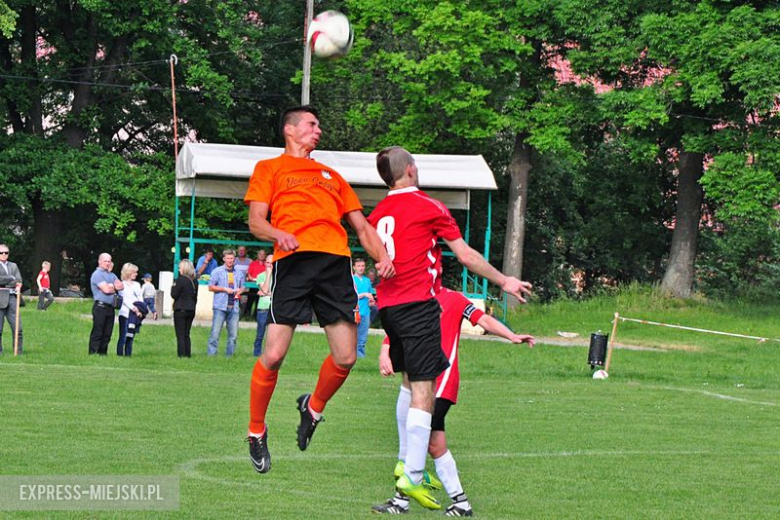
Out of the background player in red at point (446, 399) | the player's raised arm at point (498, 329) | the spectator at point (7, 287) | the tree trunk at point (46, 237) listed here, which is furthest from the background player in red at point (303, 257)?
the tree trunk at point (46, 237)

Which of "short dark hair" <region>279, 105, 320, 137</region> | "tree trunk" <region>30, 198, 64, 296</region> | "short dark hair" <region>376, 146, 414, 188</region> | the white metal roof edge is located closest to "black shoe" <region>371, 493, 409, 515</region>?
"short dark hair" <region>376, 146, 414, 188</region>

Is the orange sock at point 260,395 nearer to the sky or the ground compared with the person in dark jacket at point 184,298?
nearer to the sky

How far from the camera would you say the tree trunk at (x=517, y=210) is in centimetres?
4150

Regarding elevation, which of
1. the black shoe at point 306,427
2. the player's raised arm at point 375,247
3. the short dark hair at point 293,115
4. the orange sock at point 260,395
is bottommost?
the black shoe at point 306,427

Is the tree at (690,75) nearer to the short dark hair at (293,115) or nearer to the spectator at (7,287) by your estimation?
the spectator at (7,287)

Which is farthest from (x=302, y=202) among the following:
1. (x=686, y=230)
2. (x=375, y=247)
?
(x=686, y=230)

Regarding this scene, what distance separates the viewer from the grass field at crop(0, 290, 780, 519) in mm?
9312

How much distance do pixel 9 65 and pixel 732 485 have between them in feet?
131

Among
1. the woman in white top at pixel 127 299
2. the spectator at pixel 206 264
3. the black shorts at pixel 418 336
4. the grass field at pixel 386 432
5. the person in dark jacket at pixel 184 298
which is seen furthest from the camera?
the spectator at pixel 206 264

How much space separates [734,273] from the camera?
168 feet

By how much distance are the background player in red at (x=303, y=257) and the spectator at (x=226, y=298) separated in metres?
15.1

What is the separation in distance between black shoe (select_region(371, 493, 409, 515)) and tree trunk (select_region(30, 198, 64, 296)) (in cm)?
3721

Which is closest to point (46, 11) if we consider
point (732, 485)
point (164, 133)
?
point (164, 133)

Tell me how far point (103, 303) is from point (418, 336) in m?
14.8
